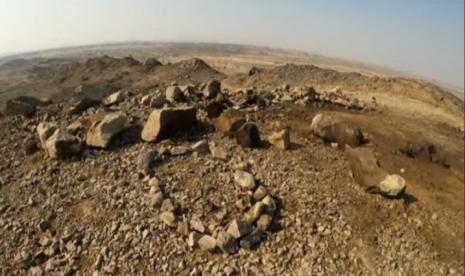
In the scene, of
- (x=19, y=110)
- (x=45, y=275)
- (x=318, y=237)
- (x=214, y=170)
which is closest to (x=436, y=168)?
(x=318, y=237)

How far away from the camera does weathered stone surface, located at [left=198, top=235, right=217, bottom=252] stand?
25.2ft

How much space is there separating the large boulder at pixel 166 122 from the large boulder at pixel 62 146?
1.28 meters

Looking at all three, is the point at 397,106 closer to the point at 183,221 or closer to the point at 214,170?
the point at 214,170

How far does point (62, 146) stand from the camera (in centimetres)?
949

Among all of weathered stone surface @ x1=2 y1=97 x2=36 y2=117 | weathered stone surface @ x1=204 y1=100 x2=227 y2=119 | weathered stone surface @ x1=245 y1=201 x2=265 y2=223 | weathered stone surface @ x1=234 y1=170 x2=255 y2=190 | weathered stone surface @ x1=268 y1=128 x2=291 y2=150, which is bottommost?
weathered stone surface @ x1=245 y1=201 x2=265 y2=223

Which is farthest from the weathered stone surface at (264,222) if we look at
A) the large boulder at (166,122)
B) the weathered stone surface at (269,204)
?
the large boulder at (166,122)

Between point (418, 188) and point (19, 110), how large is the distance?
9009 millimetres

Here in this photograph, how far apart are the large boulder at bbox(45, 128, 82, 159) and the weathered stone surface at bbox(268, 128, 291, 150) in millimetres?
3769

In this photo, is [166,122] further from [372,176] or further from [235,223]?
[372,176]

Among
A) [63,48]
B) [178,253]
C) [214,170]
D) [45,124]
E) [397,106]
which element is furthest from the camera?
[63,48]

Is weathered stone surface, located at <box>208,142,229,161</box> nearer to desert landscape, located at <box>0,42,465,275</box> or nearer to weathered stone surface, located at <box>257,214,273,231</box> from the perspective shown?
desert landscape, located at <box>0,42,465,275</box>

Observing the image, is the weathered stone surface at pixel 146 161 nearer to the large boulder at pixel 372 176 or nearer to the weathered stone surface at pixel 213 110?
the weathered stone surface at pixel 213 110

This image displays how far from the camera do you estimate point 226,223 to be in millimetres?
8039

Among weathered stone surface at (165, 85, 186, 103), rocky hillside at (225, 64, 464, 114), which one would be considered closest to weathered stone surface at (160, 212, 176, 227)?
weathered stone surface at (165, 85, 186, 103)
